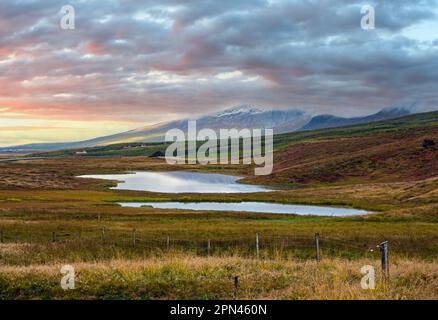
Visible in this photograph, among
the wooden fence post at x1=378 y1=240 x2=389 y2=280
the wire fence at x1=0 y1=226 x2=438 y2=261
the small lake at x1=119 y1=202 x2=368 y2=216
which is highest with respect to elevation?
the wooden fence post at x1=378 y1=240 x2=389 y2=280

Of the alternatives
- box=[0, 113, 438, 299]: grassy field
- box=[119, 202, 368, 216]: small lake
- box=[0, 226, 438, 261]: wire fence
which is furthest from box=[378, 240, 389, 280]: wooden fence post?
box=[119, 202, 368, 216]: small lake

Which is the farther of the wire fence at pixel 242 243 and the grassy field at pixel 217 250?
the wire fence at pixel 242 243

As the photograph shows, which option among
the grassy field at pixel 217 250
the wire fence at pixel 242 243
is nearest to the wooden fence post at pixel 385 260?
the grassy field at pixel 217 250

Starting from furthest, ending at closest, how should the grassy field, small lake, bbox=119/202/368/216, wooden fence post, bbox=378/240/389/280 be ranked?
small lake, bbox=119/202/368/216
wooden fence post, bbox=378/240/389/280
the grassy field

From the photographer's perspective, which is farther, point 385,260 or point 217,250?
point 217,250

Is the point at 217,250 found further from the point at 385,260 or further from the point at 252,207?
the point at 252,207

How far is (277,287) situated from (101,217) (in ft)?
184

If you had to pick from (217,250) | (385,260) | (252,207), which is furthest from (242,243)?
(252,207)

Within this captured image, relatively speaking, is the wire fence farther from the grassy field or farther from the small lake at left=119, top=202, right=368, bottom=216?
the small lake at left=119, top=202, right=368, bottom=216

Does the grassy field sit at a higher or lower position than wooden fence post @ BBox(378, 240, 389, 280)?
lower

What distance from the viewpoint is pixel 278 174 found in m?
192

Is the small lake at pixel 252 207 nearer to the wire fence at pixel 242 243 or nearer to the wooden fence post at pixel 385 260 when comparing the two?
the wire fence at pixel 242 243

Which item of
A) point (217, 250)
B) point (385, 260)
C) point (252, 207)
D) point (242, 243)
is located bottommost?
point (252, 207)
